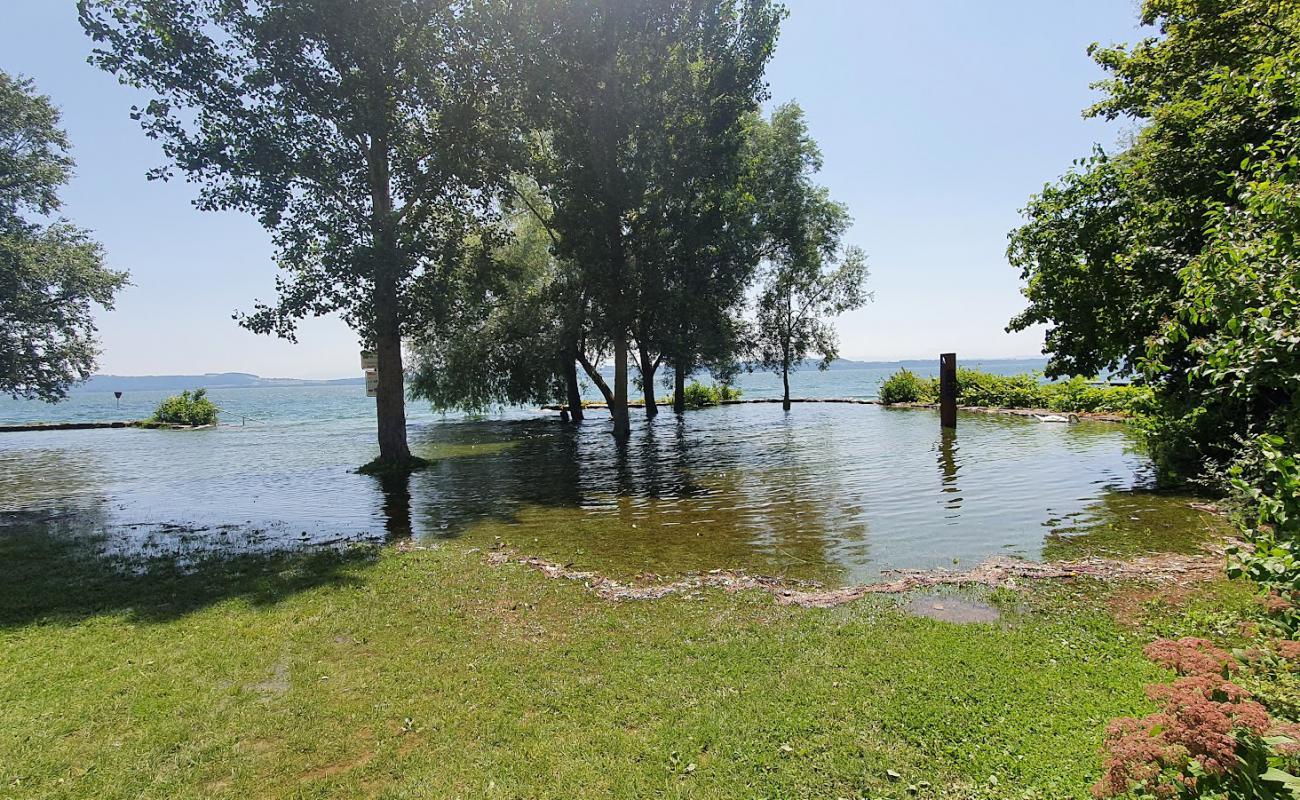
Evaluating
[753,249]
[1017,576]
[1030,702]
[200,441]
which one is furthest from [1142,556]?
[200,441]

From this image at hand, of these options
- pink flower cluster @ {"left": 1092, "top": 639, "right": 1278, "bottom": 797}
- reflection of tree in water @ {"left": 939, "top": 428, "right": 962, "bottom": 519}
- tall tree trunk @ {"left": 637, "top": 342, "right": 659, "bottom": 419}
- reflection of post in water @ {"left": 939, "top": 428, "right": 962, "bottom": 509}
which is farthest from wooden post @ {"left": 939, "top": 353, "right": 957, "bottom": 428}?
pink flower cluster @ {"left": 1092, "top": 639, "right": 1278, "bottom": 797}

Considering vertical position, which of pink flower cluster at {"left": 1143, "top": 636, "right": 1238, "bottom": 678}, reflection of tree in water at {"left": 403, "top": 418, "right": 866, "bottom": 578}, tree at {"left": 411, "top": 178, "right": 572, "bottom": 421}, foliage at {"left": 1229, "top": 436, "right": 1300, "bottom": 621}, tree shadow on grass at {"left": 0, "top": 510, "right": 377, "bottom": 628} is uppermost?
tree at {"left": 411, "top": 178, "right": 572, "bottom": 421}

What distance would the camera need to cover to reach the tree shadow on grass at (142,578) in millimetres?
7211

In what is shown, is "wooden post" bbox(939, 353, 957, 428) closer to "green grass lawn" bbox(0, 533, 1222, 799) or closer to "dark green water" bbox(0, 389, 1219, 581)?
"dark green water" bbox(0, 389, 1219, 581)

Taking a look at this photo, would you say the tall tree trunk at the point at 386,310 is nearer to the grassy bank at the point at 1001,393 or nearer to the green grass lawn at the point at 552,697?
the green grass lawn at the point at 552,697

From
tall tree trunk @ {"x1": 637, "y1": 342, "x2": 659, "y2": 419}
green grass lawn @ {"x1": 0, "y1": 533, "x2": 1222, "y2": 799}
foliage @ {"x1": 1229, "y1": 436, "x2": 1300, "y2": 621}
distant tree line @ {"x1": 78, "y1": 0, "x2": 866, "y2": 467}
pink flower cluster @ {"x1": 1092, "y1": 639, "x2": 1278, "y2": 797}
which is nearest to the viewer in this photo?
foliage @ {"x1": 1229, "y1": 436, "x2": 1300, "y2": 621}

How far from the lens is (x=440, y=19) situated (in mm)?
19391

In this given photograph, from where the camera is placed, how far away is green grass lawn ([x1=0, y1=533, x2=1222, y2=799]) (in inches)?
153

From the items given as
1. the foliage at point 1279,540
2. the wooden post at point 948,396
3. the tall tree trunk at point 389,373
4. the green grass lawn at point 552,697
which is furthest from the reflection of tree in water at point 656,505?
the wooden post at point 948,396

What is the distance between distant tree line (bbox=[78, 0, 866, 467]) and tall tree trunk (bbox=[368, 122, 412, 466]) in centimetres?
7

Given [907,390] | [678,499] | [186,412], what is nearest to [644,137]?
[678,499]

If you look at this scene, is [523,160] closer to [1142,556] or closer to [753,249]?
[753,249]

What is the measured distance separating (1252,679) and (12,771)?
8.18m

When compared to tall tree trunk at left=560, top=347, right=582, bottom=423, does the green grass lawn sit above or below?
below
